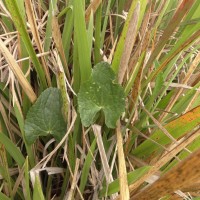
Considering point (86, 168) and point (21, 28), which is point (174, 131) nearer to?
point (86, 168)

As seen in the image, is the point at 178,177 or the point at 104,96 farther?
the point at 104,96

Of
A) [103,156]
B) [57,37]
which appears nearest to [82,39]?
[57,37]

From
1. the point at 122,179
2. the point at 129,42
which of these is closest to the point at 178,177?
the point at 122,179

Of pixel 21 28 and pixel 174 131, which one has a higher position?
pixel 21 28

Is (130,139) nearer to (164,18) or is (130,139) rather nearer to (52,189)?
(52,189)

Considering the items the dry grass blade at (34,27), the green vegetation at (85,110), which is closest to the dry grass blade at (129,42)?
the green vegetation at (85,110)

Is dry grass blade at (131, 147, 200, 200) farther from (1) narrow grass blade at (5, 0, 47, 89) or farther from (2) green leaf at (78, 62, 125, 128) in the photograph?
Result: (1) narrow grass blade at (5, 0, 47, 89)

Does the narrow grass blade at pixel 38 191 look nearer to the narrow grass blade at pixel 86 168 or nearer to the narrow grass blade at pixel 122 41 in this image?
the narrow grass blade at pixel 86 168
